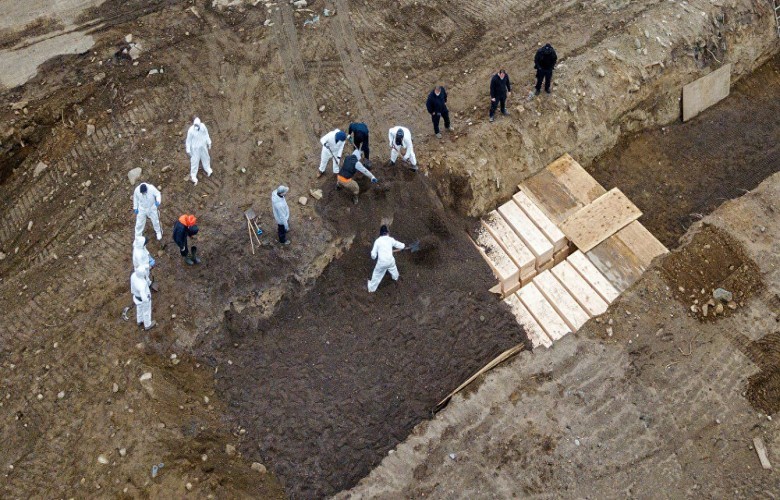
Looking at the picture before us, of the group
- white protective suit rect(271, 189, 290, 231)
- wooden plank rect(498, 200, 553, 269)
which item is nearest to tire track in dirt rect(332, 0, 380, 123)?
wooden plank rect(498, 200, 553, 269)

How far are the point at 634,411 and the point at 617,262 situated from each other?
9.54 ft

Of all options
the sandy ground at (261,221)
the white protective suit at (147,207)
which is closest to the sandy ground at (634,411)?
the sandy ground at (261,221)

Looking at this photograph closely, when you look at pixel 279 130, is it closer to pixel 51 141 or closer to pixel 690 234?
pixel 51 141

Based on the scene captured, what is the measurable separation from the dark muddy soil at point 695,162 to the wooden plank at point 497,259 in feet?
10.7

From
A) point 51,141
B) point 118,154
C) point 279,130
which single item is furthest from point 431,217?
point 51,141

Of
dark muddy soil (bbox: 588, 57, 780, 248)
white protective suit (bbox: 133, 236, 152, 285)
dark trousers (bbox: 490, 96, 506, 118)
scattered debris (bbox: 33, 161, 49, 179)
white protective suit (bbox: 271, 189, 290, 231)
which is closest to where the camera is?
white protective suit (bbox: 133, 236, 152, 285)

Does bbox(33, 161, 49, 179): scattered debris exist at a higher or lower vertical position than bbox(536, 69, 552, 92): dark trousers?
higher

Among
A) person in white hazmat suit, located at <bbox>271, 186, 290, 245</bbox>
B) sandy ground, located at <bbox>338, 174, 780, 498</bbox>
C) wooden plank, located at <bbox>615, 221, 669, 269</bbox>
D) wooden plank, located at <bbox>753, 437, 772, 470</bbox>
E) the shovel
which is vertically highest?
person in white hazmat suit, located at <bbox>271, 186, 290, 245</bbox>

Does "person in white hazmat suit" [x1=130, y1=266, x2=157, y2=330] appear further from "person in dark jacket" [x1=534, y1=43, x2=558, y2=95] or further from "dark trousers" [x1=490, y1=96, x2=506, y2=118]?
"person in dark jacket" [x1=534, y1=43, x2=558, y2=95]

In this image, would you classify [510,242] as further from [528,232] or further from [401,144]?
[401,144]

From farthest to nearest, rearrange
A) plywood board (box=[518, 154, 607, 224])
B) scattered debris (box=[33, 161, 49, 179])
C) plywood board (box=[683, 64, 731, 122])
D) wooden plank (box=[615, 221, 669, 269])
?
plywood board (box=[683, 64, 731, 122]) → scattered debris (box=[33, 161, 49, 179]) → plywood board (box=[518, 154, 607, 224]) → wooden plank (box=[615, 221, 669, 269])

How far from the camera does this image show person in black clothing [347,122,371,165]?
1052 centimetres

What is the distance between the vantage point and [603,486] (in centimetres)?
859

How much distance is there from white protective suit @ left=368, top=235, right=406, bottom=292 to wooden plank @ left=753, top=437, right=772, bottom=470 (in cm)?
609
